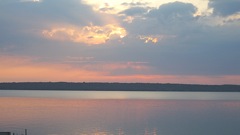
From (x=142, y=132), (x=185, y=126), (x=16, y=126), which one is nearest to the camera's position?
(x=142, y=132)

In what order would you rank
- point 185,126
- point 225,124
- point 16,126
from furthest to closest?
point 225,124 → point 185,126 → point 16,126

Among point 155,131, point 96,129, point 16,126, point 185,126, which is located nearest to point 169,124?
point 185,126

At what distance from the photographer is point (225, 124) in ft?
185

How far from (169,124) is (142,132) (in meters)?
10.5

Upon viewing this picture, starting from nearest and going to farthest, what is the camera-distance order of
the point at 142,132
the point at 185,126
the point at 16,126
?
1. the point at 142,132
2. the point at 16,126
3. the point at 185,126

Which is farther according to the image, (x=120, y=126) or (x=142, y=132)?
(x=120, y=126)

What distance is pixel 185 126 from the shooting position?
53000 mm

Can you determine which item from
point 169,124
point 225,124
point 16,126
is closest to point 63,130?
point 16,126

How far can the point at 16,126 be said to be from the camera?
1955 inches

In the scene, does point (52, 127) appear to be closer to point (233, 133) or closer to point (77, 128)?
point (77, 128)

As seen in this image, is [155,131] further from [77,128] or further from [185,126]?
[77,128]

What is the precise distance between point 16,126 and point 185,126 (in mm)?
23370

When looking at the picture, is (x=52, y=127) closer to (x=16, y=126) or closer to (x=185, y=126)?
(x=16, y=126)

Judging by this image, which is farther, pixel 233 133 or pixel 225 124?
pixel 225 124
